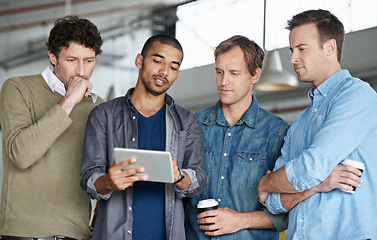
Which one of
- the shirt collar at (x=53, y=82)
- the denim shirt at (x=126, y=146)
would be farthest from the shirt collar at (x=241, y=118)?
the shirt collar at (x=53, y=82)

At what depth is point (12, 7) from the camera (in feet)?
33.4

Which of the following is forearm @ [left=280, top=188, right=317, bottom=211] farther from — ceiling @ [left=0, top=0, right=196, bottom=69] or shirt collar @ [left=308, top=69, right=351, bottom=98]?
ceiling @ [left=0, top=0, right=196, bottom=69]

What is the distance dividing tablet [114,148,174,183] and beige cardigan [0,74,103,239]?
519mm

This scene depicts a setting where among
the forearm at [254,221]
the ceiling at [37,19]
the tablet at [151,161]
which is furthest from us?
the ceiling at [37,19]

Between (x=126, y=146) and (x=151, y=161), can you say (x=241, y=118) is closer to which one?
(x=126, y=146)

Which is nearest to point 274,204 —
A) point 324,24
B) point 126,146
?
point 126,146

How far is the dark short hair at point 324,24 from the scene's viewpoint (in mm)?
2301

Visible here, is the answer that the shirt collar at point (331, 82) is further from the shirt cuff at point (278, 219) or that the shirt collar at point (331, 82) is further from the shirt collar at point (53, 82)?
the shirt collar at point (53, 82)

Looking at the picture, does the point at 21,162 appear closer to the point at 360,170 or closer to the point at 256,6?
the point at 360,170

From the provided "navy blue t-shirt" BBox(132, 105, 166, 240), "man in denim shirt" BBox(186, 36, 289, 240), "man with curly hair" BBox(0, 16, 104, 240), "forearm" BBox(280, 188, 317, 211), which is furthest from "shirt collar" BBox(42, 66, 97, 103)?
"forearm" BBox(280, 188, 317, 211)

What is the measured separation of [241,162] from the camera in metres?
2.55

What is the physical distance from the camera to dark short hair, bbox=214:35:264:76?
2680 mm

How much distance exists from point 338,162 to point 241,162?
61 cm

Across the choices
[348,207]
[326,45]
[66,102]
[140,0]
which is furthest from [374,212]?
[140,0]
